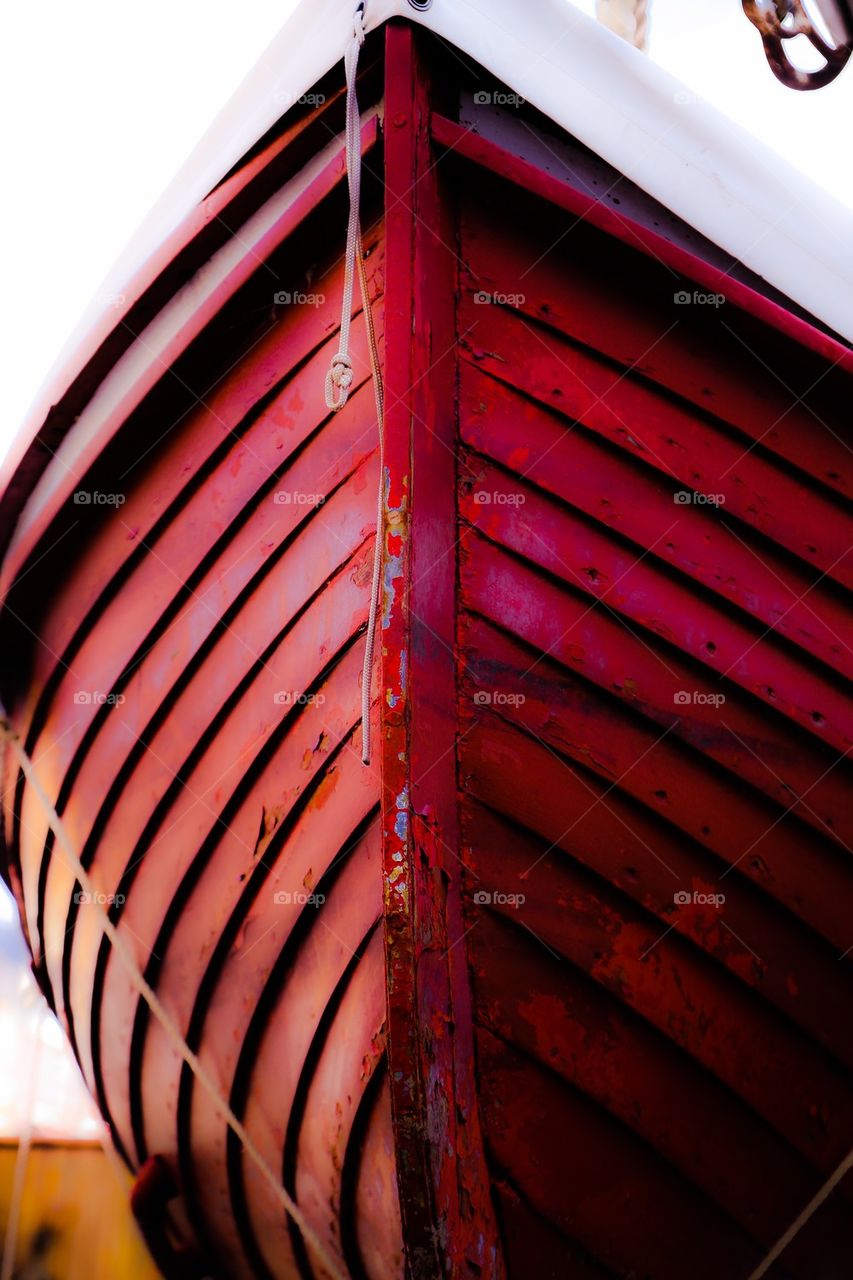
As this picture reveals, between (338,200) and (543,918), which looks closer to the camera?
(543,918)

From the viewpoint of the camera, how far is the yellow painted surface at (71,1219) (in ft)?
12.6

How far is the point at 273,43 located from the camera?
2188 mm

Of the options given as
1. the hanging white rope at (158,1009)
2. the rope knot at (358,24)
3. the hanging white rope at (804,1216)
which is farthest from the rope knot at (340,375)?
the hanging white rope at (804,1216)

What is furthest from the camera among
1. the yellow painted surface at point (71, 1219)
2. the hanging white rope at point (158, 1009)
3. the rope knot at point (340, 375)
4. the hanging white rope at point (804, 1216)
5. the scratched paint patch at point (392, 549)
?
the yellow painted surface at point (71, 1219)

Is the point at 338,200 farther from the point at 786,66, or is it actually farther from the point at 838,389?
the point at 786,66

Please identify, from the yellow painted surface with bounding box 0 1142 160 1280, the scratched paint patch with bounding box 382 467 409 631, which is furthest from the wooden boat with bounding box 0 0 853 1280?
the yellow painted surface with bounding box 0 1142 160 1280

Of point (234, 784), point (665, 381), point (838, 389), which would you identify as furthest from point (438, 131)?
point (234, 784)

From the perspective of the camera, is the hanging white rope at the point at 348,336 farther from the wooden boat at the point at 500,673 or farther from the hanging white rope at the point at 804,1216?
the hanging white rope at the point at 804,1216

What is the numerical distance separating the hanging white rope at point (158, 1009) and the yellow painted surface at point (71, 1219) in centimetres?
185

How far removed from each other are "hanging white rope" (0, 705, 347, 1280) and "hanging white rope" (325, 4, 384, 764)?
999 mm

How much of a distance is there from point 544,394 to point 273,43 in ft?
3.25

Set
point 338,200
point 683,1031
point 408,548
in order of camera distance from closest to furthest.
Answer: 1. point 408,548
2. point 683,1031
3. point 338,200

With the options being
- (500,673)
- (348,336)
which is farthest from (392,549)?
(348,336)

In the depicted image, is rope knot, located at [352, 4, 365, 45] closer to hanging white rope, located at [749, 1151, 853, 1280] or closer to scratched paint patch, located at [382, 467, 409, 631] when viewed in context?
scratched paint patch, located at [382, 467, 409, 631]
